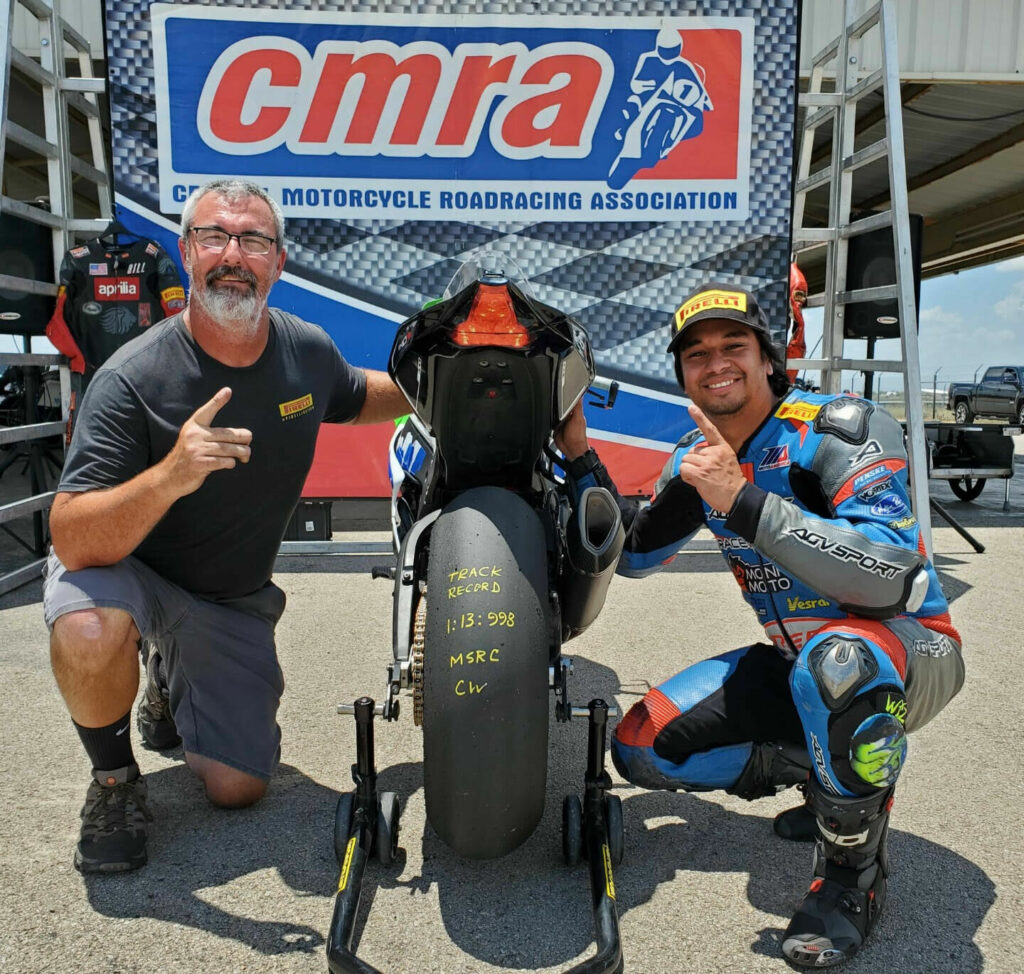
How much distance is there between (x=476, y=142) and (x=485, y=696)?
13.2 ft

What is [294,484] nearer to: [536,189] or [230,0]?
[536,189]

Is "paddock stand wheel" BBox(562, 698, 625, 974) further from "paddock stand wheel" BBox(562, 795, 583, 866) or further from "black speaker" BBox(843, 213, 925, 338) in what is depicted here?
"black speaker" BBox(843, 213, 925, 338)

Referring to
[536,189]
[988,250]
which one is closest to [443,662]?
[536,189]

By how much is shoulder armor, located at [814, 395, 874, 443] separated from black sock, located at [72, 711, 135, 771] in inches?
73.7

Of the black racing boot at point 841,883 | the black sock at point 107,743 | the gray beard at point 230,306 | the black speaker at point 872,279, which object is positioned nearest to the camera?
the black racing boot at point 841,883

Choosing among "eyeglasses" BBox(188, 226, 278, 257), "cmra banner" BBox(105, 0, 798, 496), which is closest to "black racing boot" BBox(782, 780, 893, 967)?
"eyeglasses" BBox(188, 226, 278, 257)

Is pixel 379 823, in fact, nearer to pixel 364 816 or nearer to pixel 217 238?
pixel 364 816

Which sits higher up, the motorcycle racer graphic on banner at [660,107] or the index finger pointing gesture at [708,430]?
the motorcycle racer graphic on banner at [660,107]

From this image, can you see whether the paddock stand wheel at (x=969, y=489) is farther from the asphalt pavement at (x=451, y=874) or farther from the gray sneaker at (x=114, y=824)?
the gray sneaker at (x=114, y=824)

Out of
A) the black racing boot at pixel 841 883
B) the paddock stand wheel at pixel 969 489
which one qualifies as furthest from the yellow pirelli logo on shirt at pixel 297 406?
the paddock stand wheel at pixel 969 489

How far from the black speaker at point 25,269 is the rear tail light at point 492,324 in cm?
408

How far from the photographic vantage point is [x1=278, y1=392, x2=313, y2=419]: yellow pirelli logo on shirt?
101 inches

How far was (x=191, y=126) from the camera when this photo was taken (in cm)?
504

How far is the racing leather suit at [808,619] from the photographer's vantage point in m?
1.93
